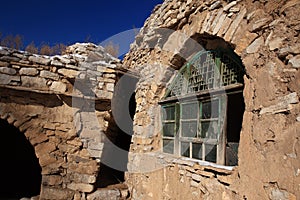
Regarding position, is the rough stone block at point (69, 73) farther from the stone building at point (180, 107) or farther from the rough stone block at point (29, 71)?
the rough stone block at point (29, 71)

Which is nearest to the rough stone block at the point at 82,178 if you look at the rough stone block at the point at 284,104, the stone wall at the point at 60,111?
the stone wall at the point at 60,111

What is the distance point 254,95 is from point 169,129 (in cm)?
177

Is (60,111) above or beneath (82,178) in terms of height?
above

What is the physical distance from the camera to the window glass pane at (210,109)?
2556 mm

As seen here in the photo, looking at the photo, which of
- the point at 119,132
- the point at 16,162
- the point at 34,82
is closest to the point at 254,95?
the point at 34,82

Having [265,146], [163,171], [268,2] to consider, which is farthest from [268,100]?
[163,171]

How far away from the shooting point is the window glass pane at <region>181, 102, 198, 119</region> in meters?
2.92

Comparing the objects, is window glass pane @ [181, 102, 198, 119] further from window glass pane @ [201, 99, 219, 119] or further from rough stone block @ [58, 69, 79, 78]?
rough stone block @ [58, 69, 79, 78]

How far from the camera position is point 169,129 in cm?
347

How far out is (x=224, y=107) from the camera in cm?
245

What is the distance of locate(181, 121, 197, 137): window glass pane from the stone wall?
1.41m

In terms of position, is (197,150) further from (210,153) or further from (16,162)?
(16,162)

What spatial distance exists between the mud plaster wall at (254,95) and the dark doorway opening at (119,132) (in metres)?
1.42

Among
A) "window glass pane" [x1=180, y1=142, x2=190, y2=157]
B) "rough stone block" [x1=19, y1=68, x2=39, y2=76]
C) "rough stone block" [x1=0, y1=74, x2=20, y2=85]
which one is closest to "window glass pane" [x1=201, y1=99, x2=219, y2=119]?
"window glass pane" [x1=180, y1=142, x2=190, y2=157]
